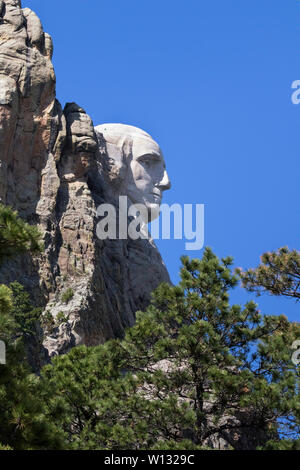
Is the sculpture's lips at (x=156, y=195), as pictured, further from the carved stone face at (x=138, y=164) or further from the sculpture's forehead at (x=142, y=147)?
the sculpture's forehead at (x=142, y=147)

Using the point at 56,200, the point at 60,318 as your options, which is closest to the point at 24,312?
the point at 60,318

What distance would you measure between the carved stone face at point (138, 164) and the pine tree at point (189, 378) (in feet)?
64.7

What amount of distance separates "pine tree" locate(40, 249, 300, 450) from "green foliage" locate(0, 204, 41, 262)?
4845mm

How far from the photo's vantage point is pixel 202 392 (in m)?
18.6

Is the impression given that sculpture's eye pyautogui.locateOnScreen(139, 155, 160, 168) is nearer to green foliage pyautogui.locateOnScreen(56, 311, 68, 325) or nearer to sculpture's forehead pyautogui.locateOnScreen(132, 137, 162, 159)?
sculpture's forehead pyautogui.locateOnScreen(132, 137, 162, 159)

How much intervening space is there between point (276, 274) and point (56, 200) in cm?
1310

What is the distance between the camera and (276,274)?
23.4 meters

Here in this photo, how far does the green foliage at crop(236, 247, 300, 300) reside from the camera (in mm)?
23203

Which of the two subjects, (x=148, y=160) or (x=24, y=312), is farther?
(x=148, y=160)

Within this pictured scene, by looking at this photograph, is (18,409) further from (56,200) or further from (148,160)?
(148,160)

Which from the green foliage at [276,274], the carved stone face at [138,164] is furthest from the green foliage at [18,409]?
the carved stone face at [138,164]

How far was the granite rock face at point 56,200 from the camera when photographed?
101 feet
